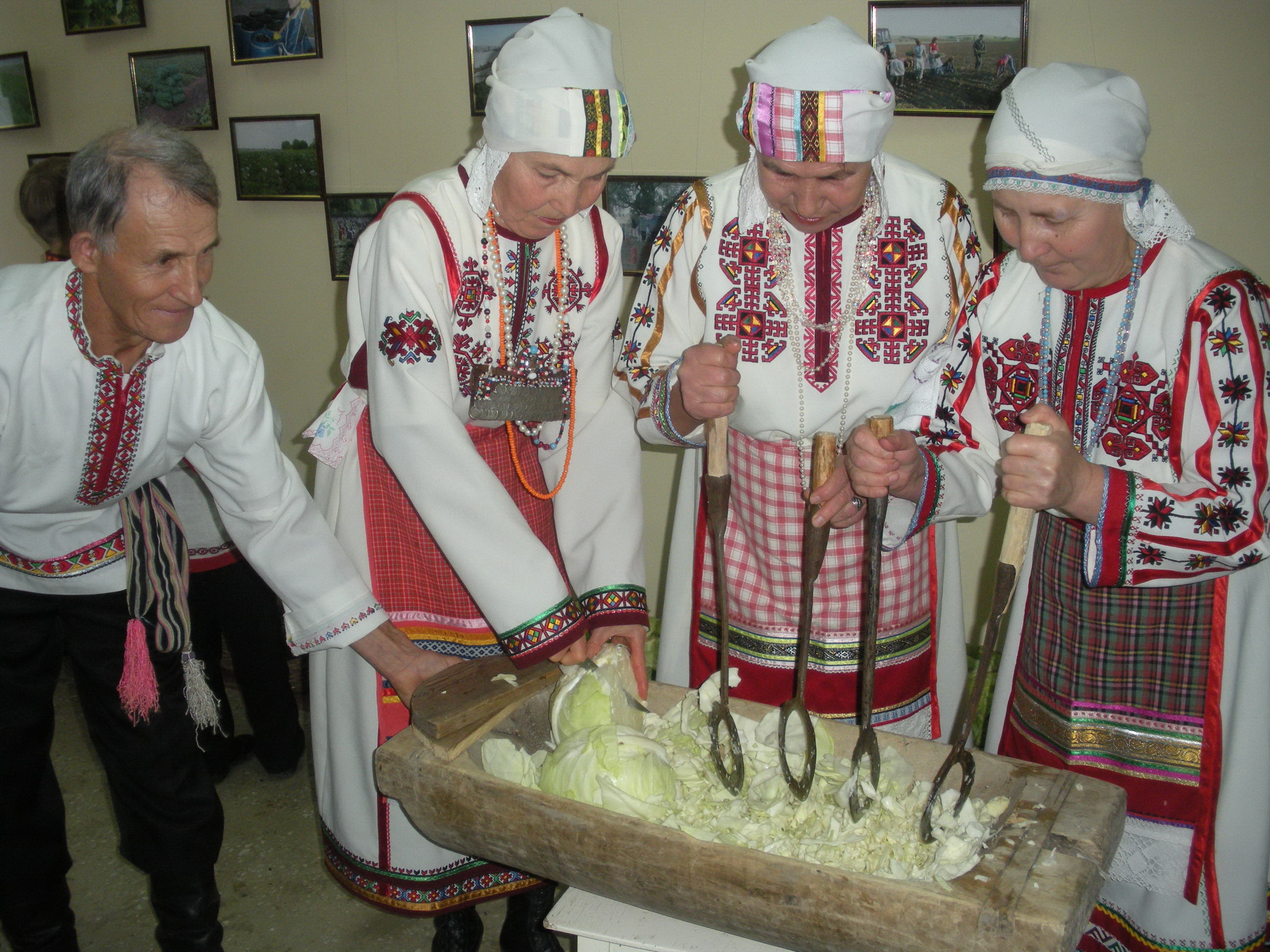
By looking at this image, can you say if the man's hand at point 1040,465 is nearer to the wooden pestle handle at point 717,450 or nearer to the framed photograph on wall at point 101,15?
the wooden pestle handle at point 717,450

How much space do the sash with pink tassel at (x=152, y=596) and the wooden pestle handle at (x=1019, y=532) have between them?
1.72 metres

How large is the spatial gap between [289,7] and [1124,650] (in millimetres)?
3758

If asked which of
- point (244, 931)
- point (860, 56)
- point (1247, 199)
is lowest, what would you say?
point (244, 931)

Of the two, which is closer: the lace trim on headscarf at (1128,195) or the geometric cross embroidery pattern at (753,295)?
the lace trim on headscarf at (1128,195)

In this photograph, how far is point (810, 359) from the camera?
214 cm

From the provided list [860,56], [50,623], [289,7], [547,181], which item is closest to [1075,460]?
[860,56]

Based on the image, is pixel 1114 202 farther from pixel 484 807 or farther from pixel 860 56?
pixel 484 807

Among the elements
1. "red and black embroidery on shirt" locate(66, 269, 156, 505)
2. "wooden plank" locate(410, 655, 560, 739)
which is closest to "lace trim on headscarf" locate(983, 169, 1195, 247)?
"wooden plank" locate(410, 655, 560, 739)

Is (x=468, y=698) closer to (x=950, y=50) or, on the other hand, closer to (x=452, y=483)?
(x=452, y=483)

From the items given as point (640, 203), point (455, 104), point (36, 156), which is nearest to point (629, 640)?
point (640, 203)

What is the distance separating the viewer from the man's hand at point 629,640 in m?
2.08

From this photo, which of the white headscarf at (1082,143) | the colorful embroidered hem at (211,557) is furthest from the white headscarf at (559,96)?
the colorful embroidered hem at (211,557)

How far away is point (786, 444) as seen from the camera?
85.7 inches

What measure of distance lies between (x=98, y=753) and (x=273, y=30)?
9.72 feet
